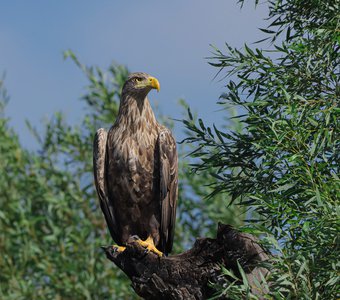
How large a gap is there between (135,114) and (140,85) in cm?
39

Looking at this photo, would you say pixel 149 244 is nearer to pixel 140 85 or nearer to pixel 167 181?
pixel 167 181

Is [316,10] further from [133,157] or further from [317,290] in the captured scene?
[317,290]

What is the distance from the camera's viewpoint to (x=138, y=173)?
33.8ft

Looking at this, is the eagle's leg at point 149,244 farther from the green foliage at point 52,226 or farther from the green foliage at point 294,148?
the green foliage at point 52,226

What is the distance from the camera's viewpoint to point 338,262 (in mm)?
7820

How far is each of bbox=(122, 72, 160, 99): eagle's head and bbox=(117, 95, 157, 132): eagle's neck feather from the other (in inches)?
2.5

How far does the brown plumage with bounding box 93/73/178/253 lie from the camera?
10336mm

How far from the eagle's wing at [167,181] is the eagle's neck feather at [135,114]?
22 centimetres

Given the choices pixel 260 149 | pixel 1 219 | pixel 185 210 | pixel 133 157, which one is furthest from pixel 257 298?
pixel 1 219

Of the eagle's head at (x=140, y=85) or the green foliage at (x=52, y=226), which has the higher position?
the green foliage at (x=52, y=226)

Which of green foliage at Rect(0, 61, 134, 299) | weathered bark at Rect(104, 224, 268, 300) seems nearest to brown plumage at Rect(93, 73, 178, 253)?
weathered bark at Rect(104, 224, 268, 300)

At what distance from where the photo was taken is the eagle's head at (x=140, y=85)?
1066 centimetres

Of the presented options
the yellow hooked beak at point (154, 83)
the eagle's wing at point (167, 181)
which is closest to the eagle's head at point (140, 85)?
the yellow hooked beak at point (154, 83)

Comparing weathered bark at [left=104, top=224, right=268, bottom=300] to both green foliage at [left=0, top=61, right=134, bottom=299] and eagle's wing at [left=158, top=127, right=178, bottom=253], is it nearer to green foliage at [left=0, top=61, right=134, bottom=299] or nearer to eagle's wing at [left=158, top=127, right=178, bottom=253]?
eagle's wing at [left=158, top=127, right=178, bottom=253]
